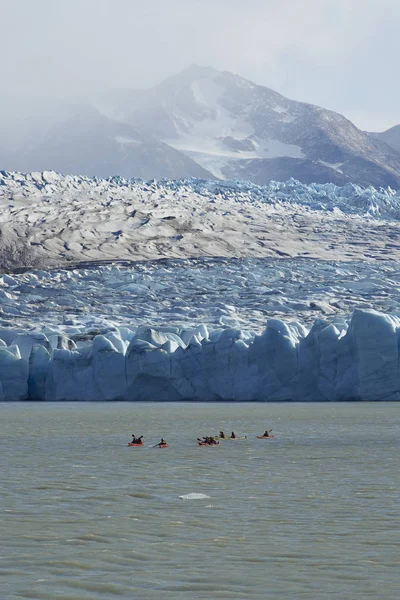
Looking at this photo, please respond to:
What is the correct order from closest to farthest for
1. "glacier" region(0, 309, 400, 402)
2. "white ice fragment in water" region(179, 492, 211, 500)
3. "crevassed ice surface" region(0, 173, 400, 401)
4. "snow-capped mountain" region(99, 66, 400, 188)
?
1. "white ice fragment in water" region(179, 492, 211, 500)
2. "glacier" region(0, 309, 400, 402)
3. "crevassed ice surface" region(0, 173, 400, 401)
4. "snow-capped mountain" region(99, 66, 400, 188)

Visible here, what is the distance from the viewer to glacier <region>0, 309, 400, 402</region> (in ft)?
113

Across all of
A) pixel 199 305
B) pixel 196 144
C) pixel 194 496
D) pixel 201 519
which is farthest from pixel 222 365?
pixel 196 144

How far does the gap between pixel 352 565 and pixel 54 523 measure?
3854mm

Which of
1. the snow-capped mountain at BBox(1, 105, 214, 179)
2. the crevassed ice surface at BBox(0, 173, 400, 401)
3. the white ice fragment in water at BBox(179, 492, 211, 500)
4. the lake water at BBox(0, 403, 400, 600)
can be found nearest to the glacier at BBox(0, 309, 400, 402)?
the crevassed ice surface at BBox(0, 173, 400, 401)

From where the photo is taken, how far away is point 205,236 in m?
79.9

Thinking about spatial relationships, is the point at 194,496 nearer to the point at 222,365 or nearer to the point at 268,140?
the point at 222,365

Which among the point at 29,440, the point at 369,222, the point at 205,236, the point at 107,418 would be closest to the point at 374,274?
the point at 205,236

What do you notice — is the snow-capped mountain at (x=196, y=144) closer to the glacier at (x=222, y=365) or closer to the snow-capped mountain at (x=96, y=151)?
the snow-capped mountain at (x=96, y=151)

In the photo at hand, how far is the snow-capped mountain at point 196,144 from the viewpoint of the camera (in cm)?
15050

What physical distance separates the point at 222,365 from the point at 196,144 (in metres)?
142

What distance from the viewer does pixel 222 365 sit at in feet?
119

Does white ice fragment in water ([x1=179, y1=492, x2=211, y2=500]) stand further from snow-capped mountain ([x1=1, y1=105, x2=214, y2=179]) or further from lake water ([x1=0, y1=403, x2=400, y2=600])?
snow-capped mountain ([x1=1, y1=105, x2=214, y2=179])

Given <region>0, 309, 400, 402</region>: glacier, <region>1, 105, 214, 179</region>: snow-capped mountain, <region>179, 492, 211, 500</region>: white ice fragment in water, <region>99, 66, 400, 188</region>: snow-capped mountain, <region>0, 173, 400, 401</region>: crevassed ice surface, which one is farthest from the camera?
<region>99, 66, 400, 188</region>: snow-capped mountain

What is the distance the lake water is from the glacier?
487 inches
